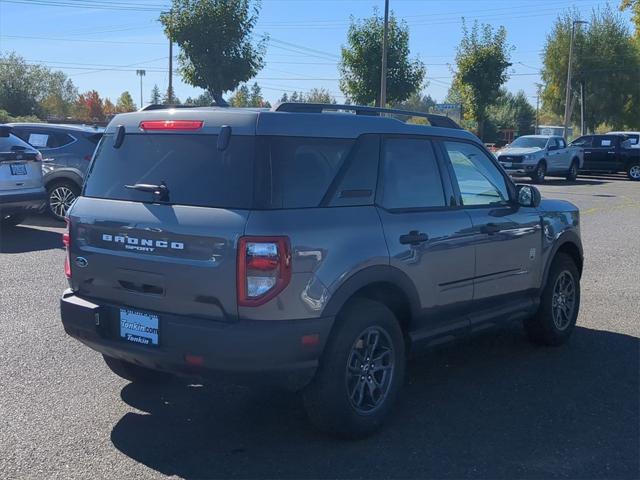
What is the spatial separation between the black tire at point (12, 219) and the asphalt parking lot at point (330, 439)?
509 centimetres

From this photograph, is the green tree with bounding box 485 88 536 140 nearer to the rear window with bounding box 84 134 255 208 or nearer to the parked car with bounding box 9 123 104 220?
the parked car with bounding box 9 123 104 220

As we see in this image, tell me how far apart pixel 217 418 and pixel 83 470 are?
3.30ft

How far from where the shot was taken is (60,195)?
13.5 m

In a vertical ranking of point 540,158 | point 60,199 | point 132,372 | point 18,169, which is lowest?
point 132,372

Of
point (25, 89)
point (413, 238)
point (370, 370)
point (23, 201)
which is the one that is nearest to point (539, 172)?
point (23, 201)

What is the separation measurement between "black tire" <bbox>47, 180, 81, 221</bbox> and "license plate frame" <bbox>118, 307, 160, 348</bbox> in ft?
31.1

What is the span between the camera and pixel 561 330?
6.77 meters

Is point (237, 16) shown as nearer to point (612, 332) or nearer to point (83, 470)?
point (612, 332)

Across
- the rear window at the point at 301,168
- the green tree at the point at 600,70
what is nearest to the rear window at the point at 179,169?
the rear window at the point at 301,168

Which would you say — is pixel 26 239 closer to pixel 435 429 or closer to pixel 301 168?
pixel 301 168

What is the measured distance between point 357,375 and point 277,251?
1.02 meters

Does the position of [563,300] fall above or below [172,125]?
below

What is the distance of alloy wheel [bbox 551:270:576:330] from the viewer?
6734mm

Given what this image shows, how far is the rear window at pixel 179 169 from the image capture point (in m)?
4.32
